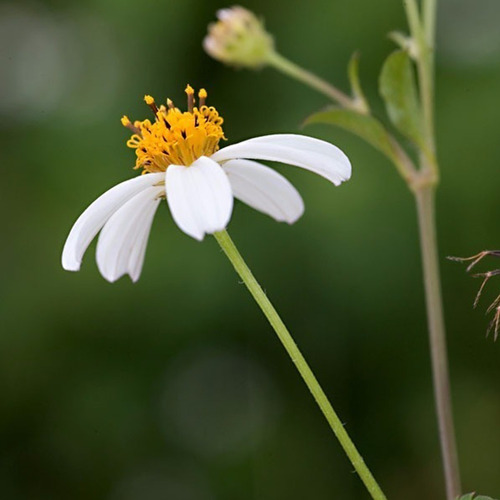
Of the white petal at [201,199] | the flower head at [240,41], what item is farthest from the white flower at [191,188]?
the flower head at [240,41]

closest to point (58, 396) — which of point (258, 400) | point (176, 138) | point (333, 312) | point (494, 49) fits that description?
point (258, 400)

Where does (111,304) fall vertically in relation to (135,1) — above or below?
below

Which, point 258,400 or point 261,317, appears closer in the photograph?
point 261,317

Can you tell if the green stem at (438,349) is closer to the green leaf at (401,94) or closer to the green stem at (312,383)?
the green leaf at (401,94)

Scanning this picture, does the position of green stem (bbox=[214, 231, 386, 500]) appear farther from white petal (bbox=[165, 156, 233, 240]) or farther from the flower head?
the flower head

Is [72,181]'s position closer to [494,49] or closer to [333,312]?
[333,312]

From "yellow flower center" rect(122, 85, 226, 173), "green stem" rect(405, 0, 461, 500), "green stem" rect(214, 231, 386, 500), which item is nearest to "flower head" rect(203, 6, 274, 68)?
"green stem" rect(405, 0, 461, 500)
